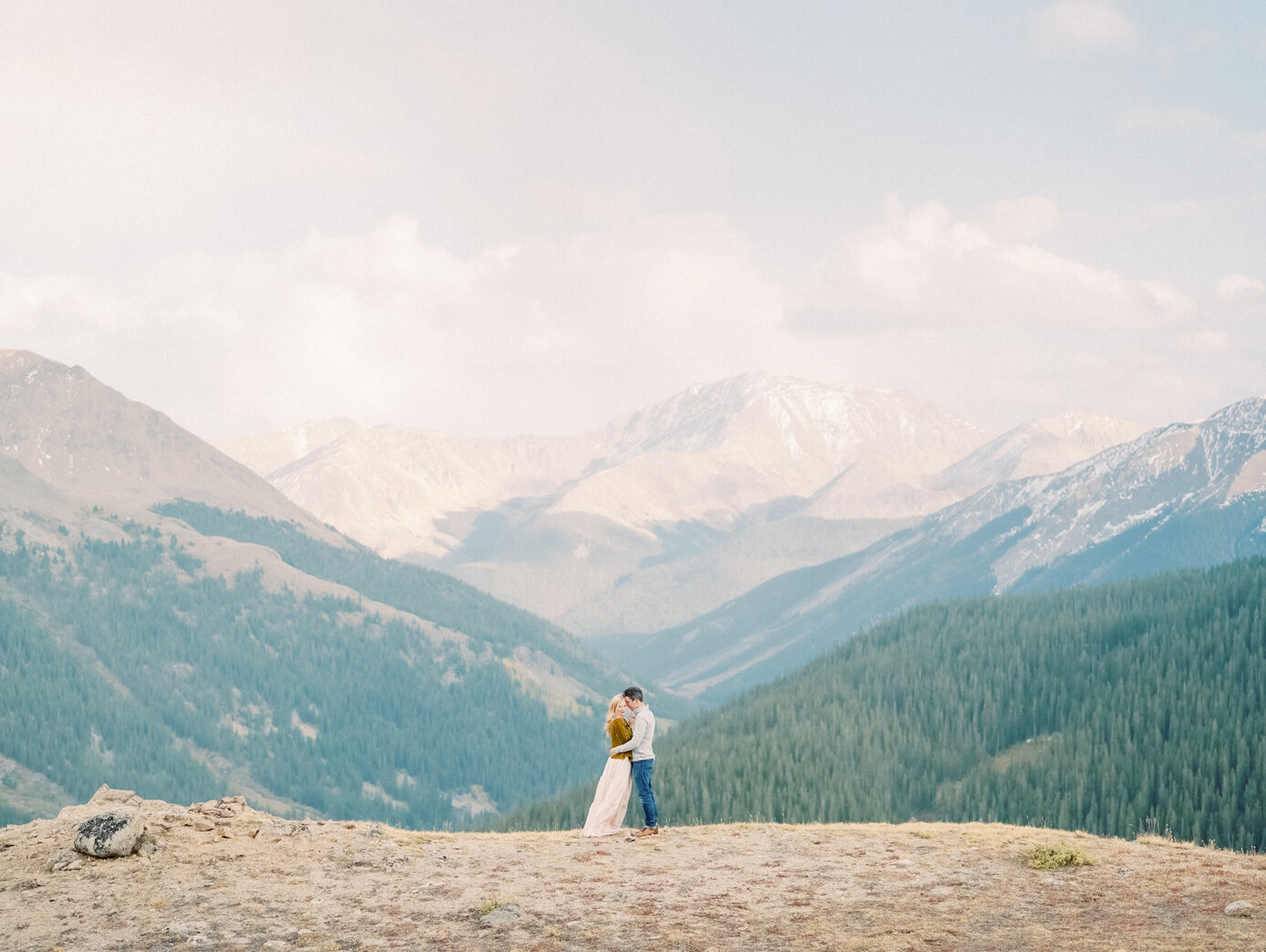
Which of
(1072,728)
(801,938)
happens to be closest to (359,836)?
(801,938)

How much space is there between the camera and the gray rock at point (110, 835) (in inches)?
1230

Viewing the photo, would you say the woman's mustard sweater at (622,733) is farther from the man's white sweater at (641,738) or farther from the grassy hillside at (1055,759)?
the grassy hillside at (1055,759)

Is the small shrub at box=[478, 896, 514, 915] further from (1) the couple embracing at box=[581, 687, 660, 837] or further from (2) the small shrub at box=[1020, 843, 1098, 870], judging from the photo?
(2) the small shrub at box=[1020, 843, 1098, 870]

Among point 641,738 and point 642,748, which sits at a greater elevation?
point 641,738

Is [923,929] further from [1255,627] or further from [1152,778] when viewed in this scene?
[1255,627]

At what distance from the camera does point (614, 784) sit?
127 feet

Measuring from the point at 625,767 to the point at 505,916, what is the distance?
→ 1136cm

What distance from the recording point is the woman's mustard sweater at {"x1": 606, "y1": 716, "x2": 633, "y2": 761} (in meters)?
38.7

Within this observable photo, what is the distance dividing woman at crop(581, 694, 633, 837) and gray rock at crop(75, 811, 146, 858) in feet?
51.6

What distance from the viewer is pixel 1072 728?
18162cm

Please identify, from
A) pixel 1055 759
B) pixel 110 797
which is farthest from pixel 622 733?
pixel 1055 759

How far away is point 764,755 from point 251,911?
144 metres

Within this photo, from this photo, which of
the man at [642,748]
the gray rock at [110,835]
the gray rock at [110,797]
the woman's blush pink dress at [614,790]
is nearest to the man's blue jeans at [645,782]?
the man at [642,748]

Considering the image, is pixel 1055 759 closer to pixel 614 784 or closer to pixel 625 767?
pixel 614 784
